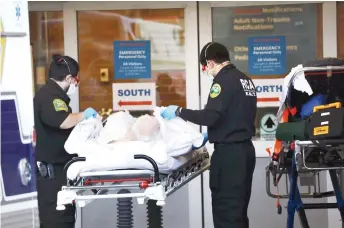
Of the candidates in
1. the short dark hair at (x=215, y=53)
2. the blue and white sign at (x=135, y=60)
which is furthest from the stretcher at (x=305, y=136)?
the blue and white sign at (x=135, y=60)

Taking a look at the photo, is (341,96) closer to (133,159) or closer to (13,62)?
(133,159)

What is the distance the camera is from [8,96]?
3.65 meters

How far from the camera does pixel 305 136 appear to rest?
5250mm

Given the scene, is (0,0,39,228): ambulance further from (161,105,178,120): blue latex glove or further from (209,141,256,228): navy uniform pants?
(209,141,256,228): navy uniform pants

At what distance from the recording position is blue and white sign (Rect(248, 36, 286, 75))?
7.23m

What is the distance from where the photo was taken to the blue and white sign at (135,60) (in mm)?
7363

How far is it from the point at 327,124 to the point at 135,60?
281 cm

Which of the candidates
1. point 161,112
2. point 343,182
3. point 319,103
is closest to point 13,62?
point 161,112

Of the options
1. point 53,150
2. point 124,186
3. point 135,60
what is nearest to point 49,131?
point 53,150

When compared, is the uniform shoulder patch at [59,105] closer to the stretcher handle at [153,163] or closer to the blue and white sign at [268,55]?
the stretcher handle at [153,163]

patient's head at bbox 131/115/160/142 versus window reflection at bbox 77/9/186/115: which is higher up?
window reflection at bbox 77/9/186/115

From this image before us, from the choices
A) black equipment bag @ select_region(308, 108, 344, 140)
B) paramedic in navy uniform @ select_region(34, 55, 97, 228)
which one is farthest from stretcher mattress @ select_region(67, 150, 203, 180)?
black equipment bag @ select_region(308, 108, 344, 140)

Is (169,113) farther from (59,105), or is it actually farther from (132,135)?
(59,105)

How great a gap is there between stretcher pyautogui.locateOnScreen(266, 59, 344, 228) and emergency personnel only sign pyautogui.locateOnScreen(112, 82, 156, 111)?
175 cm
